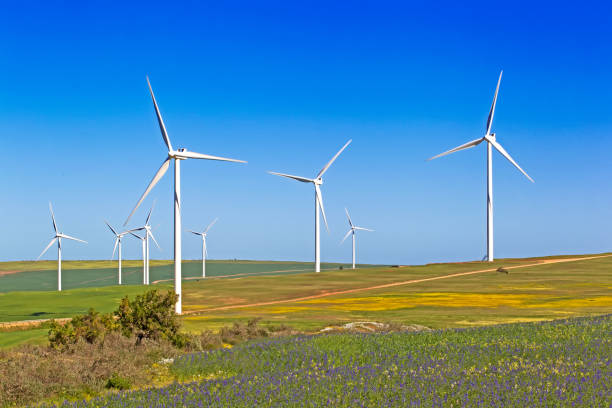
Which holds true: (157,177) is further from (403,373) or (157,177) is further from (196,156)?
(403,373)

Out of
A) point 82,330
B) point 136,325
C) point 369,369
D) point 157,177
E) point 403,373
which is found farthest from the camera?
point 157,177

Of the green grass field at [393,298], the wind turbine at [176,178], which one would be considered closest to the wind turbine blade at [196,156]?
the wind turbine at [176,178]

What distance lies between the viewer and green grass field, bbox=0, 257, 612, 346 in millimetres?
41931

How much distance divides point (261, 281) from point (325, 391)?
97.2 metres

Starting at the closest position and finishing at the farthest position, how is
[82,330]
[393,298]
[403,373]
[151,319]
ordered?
[403,373], [82,330], [151,319], [393,298]

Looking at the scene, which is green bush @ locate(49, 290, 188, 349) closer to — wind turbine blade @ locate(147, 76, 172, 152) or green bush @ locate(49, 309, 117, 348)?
green bush @ locate(49, 309, 117, 348)

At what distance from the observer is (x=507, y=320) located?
3844cm

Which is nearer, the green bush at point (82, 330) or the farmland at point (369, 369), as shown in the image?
the farmland at point (369, 369)

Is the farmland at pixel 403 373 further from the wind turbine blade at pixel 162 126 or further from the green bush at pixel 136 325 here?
the wind turbine blade at pixel 162 126

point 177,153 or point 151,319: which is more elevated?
point 177,153

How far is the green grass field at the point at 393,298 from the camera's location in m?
41.9

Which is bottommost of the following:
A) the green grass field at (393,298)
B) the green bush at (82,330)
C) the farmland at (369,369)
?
the green grass field at (393,298)

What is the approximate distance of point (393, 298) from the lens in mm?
67312

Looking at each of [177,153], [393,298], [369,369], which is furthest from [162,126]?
[369,369]
